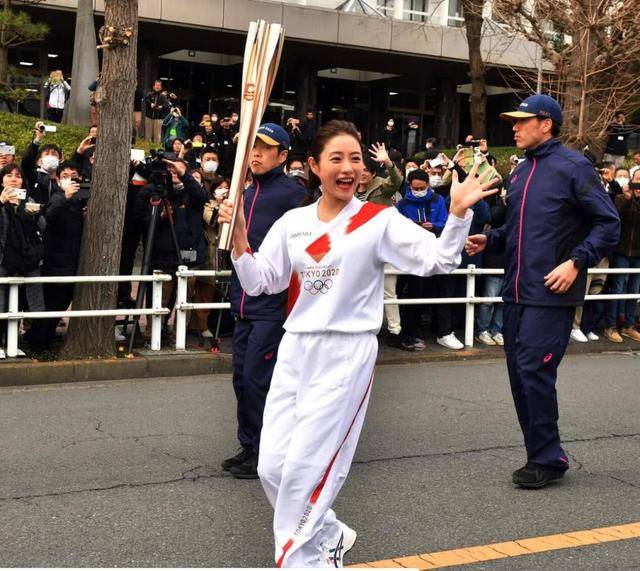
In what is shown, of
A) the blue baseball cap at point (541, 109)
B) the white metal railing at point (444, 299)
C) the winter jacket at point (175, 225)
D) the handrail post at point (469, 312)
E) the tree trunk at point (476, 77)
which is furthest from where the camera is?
the tree trunk at point (476, 77)

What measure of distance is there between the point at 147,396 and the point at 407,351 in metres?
3.54

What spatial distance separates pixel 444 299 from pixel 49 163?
433cm

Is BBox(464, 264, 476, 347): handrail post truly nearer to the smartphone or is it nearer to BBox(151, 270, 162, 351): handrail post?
BBox(151, 270, 162, 351): handrail post

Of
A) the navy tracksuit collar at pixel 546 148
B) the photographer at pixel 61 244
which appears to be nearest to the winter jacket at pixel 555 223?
the navy tracksuit collar at pixel 546 148

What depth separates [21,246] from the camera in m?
9.41

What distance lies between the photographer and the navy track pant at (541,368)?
19.4 feet

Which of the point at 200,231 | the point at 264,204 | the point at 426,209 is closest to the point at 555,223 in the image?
the point at 264,204

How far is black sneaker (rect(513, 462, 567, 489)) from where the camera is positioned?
5895mm

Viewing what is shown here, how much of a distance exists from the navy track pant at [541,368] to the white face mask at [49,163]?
5.99 metres

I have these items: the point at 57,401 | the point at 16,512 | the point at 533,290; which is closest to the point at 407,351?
the point at 57,401

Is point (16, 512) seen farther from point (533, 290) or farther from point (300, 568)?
point (533, 290)

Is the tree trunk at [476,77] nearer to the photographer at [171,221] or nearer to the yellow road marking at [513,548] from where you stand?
the photographer at [171,221]

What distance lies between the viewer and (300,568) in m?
3.99

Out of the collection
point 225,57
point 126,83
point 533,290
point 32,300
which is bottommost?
point 32,300
